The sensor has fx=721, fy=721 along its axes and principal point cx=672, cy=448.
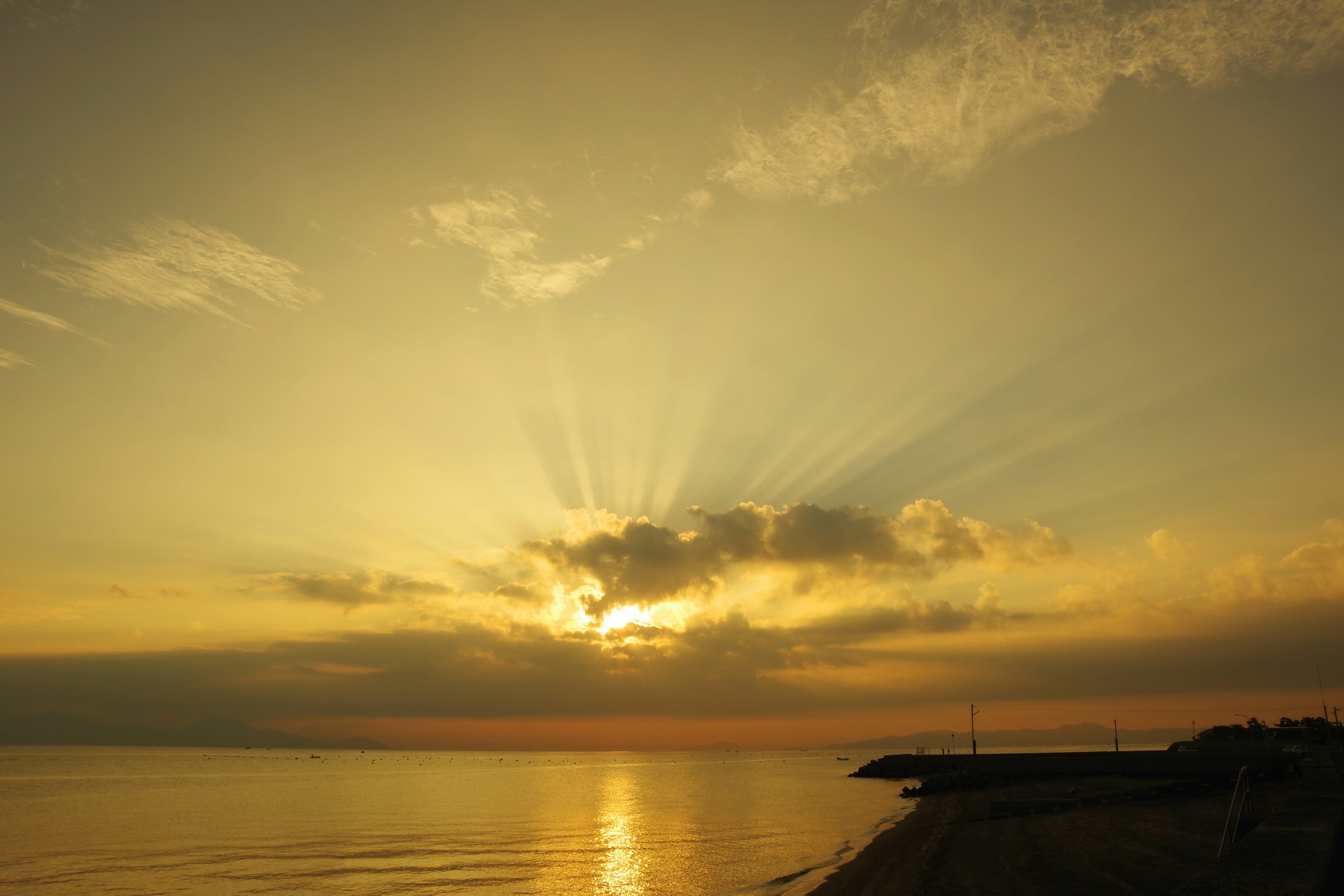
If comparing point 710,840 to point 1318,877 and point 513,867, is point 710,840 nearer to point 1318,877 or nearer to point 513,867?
point 513,867

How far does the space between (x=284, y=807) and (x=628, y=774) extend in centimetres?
12149

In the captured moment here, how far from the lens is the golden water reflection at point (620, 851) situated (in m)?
35.5

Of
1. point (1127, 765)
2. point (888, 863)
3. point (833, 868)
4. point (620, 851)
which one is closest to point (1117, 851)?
point (888, 863)

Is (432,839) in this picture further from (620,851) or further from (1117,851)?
(1117,851)

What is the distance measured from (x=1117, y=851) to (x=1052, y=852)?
8.98 ft

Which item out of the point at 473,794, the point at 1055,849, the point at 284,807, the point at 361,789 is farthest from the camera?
the point at 361,789

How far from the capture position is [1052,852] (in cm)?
3366

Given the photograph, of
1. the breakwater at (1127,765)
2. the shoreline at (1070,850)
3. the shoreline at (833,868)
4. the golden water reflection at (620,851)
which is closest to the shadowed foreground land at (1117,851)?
the shoreline at (1070,850)

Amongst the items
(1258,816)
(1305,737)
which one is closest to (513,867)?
(1258,816)

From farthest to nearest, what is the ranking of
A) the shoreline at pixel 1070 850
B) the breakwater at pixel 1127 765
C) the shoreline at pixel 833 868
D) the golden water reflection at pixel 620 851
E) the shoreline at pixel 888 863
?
the breakwater at pixel 1127 765 < the golden water reflection at pixel 620 851 < the shoreline at pixel 833 868 < the shoreline at pixel 888 863 < the shoreline at pixel 1070 850

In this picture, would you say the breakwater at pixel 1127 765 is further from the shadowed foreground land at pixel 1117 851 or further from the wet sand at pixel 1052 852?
the shadowed foreground land at pixel 1117 851

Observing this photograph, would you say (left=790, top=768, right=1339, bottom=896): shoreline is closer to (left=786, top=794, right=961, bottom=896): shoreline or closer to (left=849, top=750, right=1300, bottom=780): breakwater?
(left=786, top=794, right=961, bottom=896): shoreline

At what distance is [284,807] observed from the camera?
84500mm

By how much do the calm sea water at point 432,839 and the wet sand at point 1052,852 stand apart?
Result: 11.6 ft
